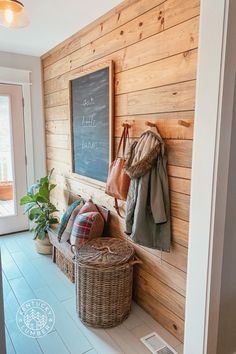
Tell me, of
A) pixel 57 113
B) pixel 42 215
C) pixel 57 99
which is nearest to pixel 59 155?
pixel 57 113


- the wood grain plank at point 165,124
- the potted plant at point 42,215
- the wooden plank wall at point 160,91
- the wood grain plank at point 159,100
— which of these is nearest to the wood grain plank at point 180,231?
the wooden plank wall at point 160,91

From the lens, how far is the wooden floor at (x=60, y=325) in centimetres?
170

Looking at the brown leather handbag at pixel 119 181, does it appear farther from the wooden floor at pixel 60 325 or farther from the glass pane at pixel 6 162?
the glass pane at pixel 6 162

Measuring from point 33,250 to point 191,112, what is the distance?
7.96 ft

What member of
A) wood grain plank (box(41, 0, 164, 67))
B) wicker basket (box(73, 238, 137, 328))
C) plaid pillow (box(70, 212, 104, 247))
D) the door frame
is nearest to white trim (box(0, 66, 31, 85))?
the door frame

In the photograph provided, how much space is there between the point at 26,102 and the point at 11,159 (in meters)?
0.76

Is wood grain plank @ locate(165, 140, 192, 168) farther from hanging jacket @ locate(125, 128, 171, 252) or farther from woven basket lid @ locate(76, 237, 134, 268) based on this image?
woven basket lid @ locate(76, 237, 134, 268)

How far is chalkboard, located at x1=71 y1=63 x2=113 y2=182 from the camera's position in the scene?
2219 millimetres

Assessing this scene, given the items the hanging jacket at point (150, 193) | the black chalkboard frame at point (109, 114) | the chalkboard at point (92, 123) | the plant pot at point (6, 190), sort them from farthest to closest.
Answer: the plant pot at point (6, 190) < the chalkboard at point (92, 123) < the black chalkboard frame at point (109, 114) < the hanging jacket at point (150, 193)

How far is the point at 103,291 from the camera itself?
1823 mm

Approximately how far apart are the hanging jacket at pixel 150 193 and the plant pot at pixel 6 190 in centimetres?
225

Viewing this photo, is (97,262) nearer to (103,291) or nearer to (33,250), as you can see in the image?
(103,291)

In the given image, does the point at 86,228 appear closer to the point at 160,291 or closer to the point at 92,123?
the point at 160,291

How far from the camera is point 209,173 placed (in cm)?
125
